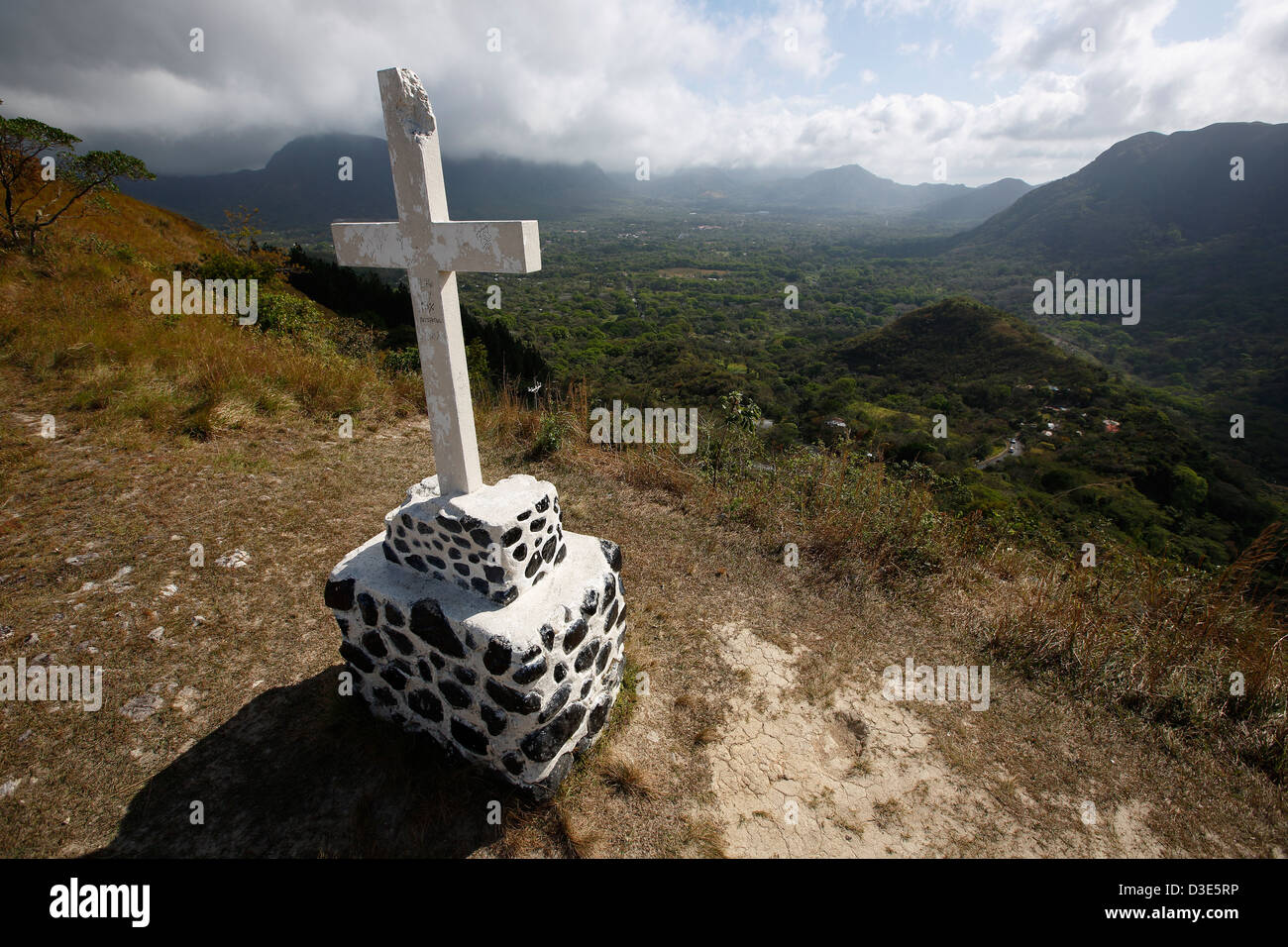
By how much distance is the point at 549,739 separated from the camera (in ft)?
7.66

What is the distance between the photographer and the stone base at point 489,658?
2260 millimetres

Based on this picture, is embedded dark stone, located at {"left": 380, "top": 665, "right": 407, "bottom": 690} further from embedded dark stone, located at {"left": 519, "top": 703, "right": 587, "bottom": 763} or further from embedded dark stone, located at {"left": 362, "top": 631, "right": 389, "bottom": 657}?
embedded dark stone, located at {"left": 519, "top": 703, "right": 587, "bottom": 763}

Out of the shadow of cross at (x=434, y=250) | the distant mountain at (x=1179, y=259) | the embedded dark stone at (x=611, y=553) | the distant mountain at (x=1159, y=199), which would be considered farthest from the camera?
the distant mountain at (x=1159, y=199)

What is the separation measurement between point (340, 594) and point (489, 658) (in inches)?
36.3

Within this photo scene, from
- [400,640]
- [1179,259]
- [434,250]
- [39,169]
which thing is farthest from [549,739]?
[1179,259]

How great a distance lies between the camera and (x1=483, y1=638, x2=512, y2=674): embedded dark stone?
2.18 metres

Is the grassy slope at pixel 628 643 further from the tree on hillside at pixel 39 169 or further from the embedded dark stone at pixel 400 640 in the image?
the tree on hillside at pixel 39 169

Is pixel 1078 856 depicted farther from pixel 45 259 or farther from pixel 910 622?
pixel 45 259

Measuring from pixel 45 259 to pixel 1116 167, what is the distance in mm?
147387

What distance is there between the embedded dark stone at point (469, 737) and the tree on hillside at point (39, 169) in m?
12.0

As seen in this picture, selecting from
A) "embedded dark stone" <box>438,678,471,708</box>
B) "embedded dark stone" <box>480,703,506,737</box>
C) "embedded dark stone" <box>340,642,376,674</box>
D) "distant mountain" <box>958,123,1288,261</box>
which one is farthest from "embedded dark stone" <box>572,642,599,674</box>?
"distant mountain" <box>958,123,1288,261</box>

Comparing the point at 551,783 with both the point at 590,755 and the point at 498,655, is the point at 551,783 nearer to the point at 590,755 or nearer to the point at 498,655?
the point at 590,755

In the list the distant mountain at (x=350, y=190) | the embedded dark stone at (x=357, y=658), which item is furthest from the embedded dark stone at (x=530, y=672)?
the distant mountain at (x=350, y=190)
